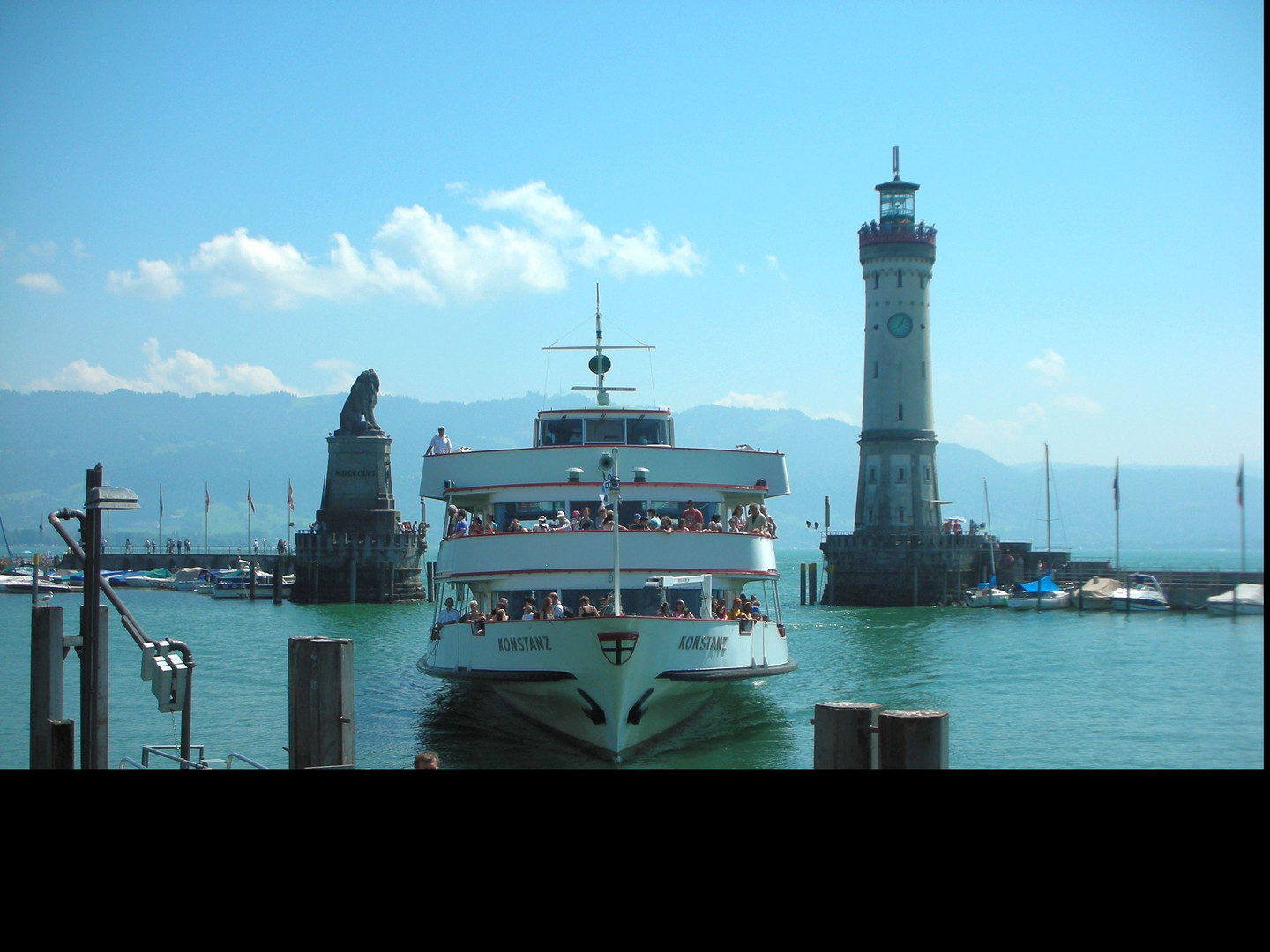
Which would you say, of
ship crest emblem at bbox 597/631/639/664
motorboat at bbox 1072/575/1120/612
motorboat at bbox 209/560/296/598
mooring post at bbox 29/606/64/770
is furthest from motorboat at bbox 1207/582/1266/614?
motorboat at bbox 209/560/296/598

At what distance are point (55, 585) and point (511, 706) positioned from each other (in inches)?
2819


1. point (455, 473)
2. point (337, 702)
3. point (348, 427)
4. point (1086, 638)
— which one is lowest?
point (1086, 638)

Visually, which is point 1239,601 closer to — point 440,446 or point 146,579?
point 440,446

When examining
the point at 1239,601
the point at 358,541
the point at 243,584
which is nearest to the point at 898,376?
the point at 1239,601

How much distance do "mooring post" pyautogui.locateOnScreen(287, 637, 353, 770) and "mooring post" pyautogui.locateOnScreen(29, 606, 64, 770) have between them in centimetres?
339

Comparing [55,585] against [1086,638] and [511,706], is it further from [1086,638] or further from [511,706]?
[511,706]

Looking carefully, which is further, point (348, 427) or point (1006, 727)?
point (348, 427)

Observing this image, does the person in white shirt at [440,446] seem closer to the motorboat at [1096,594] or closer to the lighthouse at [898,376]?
the lighthouse at [898,376]

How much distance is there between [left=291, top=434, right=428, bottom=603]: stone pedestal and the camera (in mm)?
77062

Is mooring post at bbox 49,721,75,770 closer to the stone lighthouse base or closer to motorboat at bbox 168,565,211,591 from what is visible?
the stone lighthouse base

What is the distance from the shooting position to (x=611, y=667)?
19500 mm
